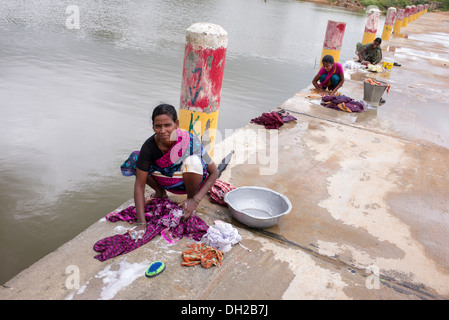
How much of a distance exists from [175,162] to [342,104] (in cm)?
438

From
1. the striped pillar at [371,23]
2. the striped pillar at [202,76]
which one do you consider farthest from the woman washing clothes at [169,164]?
the striped pillar at [371,23]

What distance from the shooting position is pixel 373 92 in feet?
21.9

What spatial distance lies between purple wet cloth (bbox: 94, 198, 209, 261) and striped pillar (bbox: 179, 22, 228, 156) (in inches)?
37.4

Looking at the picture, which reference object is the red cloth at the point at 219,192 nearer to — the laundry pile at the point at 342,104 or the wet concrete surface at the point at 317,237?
the wet concrete surface at the point at 317,237

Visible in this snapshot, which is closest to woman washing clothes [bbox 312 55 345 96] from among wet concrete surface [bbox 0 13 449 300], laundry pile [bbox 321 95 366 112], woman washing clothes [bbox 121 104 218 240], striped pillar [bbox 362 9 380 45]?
laundry pile [bbox 321 95 366 112]

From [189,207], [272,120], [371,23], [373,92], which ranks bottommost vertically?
[189,207]

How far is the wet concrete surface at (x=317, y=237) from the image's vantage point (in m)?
2.31

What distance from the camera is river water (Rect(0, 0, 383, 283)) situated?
12.3 feet

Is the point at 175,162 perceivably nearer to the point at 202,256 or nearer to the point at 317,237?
the point at 202,256

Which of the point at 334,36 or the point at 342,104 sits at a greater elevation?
the point at 334,36

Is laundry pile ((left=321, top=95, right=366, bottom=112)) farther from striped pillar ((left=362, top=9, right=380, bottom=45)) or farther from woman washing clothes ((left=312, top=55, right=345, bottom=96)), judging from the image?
striped pillar ((left=362, top=9, right=380, bottom=45))

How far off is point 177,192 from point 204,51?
129cm

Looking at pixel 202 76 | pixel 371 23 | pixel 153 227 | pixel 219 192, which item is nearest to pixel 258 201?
pixel 219 192

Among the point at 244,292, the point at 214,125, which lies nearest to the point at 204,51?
the point at 214,125
